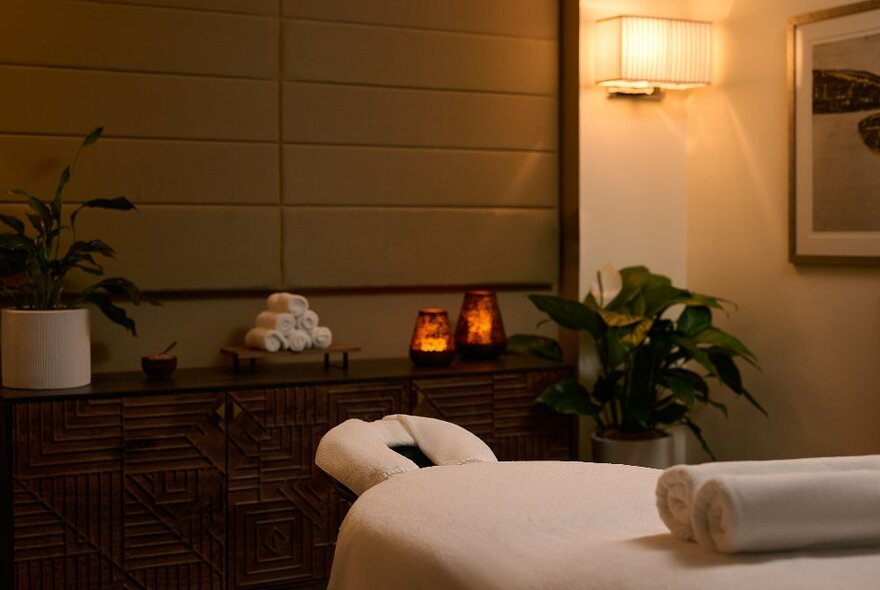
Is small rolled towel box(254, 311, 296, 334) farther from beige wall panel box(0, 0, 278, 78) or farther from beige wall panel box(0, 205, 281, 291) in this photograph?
beige wall panel box(0, 0, 278, 78)

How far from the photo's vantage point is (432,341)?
3.57 metres

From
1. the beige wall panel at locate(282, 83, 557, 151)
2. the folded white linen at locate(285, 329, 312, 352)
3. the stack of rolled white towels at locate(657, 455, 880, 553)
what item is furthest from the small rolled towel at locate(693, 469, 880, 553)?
the beige wall panel at locate(282, 83, 557, 151)

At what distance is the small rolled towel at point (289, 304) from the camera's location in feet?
11.1

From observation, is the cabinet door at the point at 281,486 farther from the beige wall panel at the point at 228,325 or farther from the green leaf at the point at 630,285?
the green leaf at the point at 630,285

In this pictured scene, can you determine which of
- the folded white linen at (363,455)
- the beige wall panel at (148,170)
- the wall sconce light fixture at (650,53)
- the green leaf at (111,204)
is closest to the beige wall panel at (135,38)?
the beige wall panel at (148,170)

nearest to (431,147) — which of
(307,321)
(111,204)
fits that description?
(307,321)

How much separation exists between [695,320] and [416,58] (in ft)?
4.10

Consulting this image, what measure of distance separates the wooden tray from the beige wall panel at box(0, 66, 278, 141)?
0.66 metres

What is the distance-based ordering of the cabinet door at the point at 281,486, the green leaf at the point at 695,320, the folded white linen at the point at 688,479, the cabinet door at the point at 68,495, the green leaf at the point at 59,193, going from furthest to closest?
the green leaf at the point at 695,320 < the cabinet door at the point at 281,486 < the green leaf at the point at 59,193 < the cabinet door at the point at 68,495 < the folded white linen at the point at 688,479

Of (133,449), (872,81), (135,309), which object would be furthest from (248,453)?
(872,81)

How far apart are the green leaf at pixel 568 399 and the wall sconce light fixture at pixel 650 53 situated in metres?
1.05

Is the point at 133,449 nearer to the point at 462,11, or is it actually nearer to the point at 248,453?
the point at 248,453

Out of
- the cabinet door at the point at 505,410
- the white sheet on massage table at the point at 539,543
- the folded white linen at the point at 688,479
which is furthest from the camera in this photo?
the cabinet door at the point at 505,410

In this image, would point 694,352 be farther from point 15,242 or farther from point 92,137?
point 15,242
